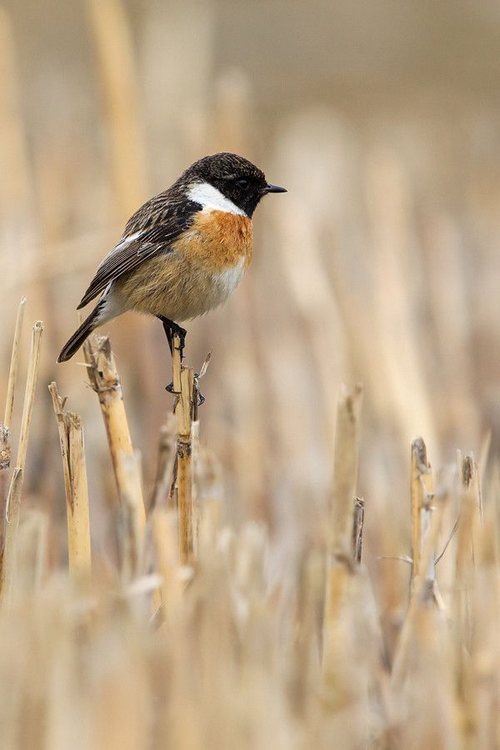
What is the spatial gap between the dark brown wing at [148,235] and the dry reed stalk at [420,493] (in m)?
1.51

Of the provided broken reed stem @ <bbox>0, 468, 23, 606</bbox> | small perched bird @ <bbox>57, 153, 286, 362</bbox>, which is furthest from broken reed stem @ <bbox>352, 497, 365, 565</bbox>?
small perched bird @ <bbox>57, 153, 286, 362</bbox>

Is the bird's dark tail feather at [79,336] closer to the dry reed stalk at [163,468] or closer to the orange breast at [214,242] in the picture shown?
the orange breast at [214,242]

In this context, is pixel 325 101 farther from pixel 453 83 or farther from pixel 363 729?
pixel 363 729

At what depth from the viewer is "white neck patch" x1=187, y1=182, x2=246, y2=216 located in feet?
15.0

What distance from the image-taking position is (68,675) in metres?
2.42

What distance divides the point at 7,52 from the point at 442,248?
2.74 m

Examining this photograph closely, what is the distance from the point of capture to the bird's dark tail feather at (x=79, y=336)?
4.15m

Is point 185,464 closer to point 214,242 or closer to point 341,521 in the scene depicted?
point 341,521

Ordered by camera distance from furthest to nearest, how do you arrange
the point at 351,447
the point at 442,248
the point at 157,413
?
the point at 442,248 → the point at 157,413 → the point at 351,447

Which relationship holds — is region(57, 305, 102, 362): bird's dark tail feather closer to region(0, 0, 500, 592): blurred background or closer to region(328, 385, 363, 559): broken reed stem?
region(0, 0, 500, 592): blurred background

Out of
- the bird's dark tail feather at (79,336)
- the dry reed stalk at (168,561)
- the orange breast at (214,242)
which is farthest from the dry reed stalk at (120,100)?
the dry reed stalk at (168,561)

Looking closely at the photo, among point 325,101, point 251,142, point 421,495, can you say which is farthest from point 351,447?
point 325,101

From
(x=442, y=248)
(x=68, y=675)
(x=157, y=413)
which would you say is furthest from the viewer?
(x=442, y=248)

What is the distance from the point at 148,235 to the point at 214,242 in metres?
0.25
